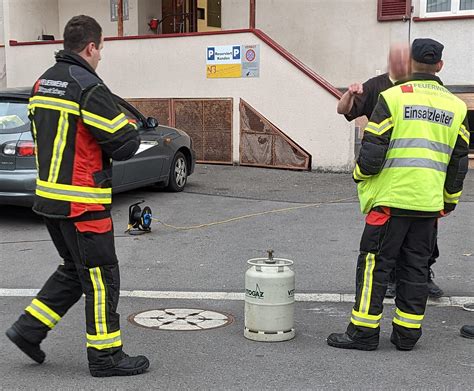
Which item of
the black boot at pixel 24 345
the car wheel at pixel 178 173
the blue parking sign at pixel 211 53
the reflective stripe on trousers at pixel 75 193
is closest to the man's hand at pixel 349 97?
the reflective stripe on trousers at pixel 75 193

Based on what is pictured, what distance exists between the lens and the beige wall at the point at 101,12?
700 inches

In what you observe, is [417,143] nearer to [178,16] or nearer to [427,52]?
[427,52]

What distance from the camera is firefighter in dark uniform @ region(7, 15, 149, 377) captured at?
4391 millimetres

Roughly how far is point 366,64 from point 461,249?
25.8 ft

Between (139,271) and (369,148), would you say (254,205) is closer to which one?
(139,271)

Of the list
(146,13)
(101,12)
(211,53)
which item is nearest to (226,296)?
(211,53)

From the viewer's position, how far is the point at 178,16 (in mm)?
18625

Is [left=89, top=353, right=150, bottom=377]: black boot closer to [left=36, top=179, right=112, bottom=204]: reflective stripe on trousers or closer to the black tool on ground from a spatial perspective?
[left=36, top=179, right=112, bottom=204]: reflective stripe on trousers

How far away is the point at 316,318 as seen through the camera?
592 cm

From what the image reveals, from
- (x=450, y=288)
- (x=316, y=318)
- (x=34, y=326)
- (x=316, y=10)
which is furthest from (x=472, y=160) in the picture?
(x=34, y=326)

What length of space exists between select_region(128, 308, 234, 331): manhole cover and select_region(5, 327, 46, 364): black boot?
1.06 meters

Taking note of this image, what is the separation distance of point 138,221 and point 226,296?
259 centimetres

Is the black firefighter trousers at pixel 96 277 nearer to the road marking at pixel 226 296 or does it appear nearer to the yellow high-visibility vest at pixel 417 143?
the yellow high-visibility vest at pixel 417 143

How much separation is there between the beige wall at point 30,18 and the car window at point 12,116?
8.04 metres
